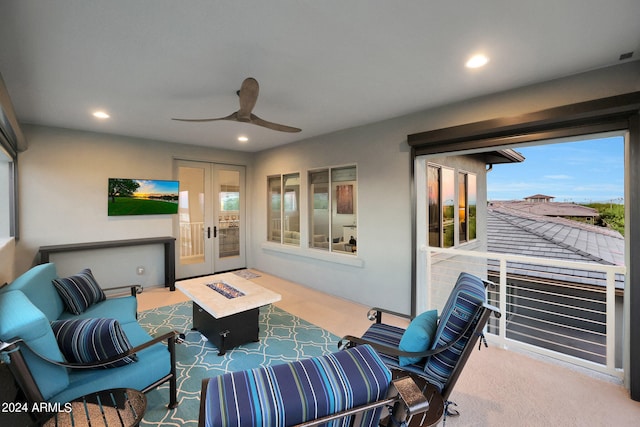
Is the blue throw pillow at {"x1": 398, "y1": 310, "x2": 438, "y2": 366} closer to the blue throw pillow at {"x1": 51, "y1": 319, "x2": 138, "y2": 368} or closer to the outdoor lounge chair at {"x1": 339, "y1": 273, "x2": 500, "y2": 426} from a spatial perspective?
the outdoor lounge chair at {"x1": 339, "y1": 273, "x2": 500, "y2": 426}

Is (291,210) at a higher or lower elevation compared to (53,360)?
higher

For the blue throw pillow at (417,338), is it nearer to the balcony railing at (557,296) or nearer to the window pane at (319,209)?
the balcony railing at (557,296)

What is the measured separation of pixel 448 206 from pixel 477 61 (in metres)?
3.08

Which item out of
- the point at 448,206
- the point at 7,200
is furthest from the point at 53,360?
the point at 448,206

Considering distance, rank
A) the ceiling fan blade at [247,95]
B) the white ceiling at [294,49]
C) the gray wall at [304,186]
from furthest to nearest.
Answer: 1. the gray wall at [304,186]
2. the ceiling fan blade at [247,95]
3. the white ceiling at [294,49]

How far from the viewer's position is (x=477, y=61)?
7.41 feet

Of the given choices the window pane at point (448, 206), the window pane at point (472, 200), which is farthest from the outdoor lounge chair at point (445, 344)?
the window pane at point (472, 200)

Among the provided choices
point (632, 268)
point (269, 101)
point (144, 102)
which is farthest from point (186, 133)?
point (632, 268)

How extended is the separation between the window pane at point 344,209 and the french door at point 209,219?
8.26 ft

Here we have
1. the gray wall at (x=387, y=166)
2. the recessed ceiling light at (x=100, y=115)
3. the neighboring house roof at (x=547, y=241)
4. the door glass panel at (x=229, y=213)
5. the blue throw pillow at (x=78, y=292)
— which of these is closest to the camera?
the gray wall at (x=387, y=166)

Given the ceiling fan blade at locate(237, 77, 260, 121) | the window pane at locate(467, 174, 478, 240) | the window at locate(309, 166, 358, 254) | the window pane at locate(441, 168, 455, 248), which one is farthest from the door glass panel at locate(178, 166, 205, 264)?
the window pane at locate(467, 174, 478, 240)

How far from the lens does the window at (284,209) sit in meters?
5.40

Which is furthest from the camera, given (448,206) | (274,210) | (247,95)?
(274,210)

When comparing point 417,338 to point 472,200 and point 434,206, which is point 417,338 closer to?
point 434,206
